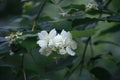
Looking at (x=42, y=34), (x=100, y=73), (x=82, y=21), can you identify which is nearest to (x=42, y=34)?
(x=42, y=34)

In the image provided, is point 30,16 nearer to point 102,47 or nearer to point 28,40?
point 28,40

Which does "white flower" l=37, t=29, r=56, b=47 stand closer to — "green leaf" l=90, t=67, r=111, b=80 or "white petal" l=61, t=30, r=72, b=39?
"white petal" l=61, t=30, r=72, b=39

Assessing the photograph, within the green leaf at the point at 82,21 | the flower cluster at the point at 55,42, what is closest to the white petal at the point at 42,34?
the flower cluster at the point at 55,42

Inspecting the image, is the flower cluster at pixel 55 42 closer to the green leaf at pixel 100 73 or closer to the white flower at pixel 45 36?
the white flower at pixel 45 36

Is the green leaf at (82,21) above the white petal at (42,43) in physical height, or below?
above

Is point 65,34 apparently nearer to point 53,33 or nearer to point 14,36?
point 53,33

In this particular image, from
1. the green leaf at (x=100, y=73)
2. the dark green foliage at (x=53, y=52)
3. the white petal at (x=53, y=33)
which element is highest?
the white petal at (x=53, y=33)

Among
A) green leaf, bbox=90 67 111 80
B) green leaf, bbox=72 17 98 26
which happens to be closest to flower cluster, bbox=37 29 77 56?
green leaf, bbox=72 17 98 26

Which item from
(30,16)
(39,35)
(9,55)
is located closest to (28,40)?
(39,35)
